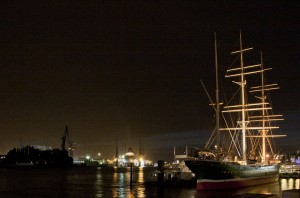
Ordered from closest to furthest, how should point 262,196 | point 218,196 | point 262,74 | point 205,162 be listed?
1. point 262,196
2. point 218,196
3. point 205,162
4. point 262,74

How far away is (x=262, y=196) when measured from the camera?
4400cm

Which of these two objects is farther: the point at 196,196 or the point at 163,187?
the point at 163,187

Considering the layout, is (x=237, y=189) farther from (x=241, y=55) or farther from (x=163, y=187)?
(x=241, y=55)

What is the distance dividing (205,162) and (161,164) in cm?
1173

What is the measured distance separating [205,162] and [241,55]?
27142 mm

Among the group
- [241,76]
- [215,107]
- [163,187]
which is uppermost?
[241,76]

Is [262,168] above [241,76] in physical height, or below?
below

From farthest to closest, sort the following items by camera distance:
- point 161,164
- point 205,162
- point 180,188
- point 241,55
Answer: point 241,55 → point 161,164 → point 180,188 → point 205,162

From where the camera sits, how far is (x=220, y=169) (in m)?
61.2

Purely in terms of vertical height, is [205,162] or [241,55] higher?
[241,55]

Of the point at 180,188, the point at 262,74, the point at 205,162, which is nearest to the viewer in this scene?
the point at 205,162

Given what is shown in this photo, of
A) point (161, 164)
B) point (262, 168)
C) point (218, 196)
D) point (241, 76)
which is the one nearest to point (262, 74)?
point (241, 76)

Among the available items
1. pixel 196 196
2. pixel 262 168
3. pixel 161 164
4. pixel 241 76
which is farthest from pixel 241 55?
pixel 196 196

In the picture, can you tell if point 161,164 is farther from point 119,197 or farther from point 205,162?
point 119,197
